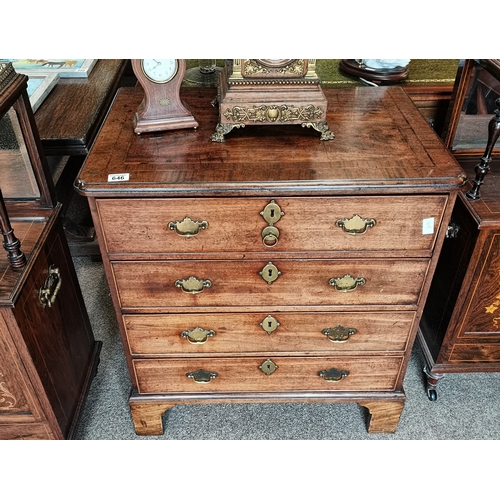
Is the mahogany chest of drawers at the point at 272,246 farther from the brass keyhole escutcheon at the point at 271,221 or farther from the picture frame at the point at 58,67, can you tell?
the picture frame at the point at 58,67

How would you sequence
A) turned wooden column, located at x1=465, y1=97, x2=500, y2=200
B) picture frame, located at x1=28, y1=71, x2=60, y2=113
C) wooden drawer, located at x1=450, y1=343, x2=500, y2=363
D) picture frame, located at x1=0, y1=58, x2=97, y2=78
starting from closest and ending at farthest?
turned wooden column, located at x1=465, y1=97, x2=500, y2=200, wooden drawer, located at x1=450, y1=343, x2=500, y2=363, picture frame, located at x1=28, y1=71, x2=60, y2=113, picture frame, located at x1=0, y1=58, x2=97, y2=78

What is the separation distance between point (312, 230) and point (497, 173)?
0.82 meters

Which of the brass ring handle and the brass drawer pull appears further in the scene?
the brass drawer pull

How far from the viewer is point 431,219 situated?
1342 mm

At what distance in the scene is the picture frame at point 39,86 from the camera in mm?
2186

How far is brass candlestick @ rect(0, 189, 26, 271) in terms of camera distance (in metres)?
1.31

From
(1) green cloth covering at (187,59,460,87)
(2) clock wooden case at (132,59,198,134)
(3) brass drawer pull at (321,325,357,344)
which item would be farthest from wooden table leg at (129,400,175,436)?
(1) green cloth covering at (187,59,460,87)

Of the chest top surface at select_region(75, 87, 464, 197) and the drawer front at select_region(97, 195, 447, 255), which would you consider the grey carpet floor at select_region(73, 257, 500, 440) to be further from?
the chest top surface at select_region(75, 87, 464, 197)

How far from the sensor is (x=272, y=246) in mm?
1383

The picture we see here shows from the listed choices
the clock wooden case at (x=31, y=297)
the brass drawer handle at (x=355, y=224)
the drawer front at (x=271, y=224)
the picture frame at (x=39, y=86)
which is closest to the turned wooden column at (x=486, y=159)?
the drawer front at (x=271, y=224)

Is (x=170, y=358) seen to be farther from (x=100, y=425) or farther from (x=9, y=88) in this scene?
(x=9, y=88)

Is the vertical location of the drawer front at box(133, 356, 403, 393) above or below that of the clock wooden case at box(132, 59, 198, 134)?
below

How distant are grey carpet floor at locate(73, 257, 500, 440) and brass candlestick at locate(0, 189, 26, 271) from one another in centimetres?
76

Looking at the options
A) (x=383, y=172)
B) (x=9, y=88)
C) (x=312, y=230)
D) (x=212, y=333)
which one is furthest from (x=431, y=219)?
(x=9, y=88)
